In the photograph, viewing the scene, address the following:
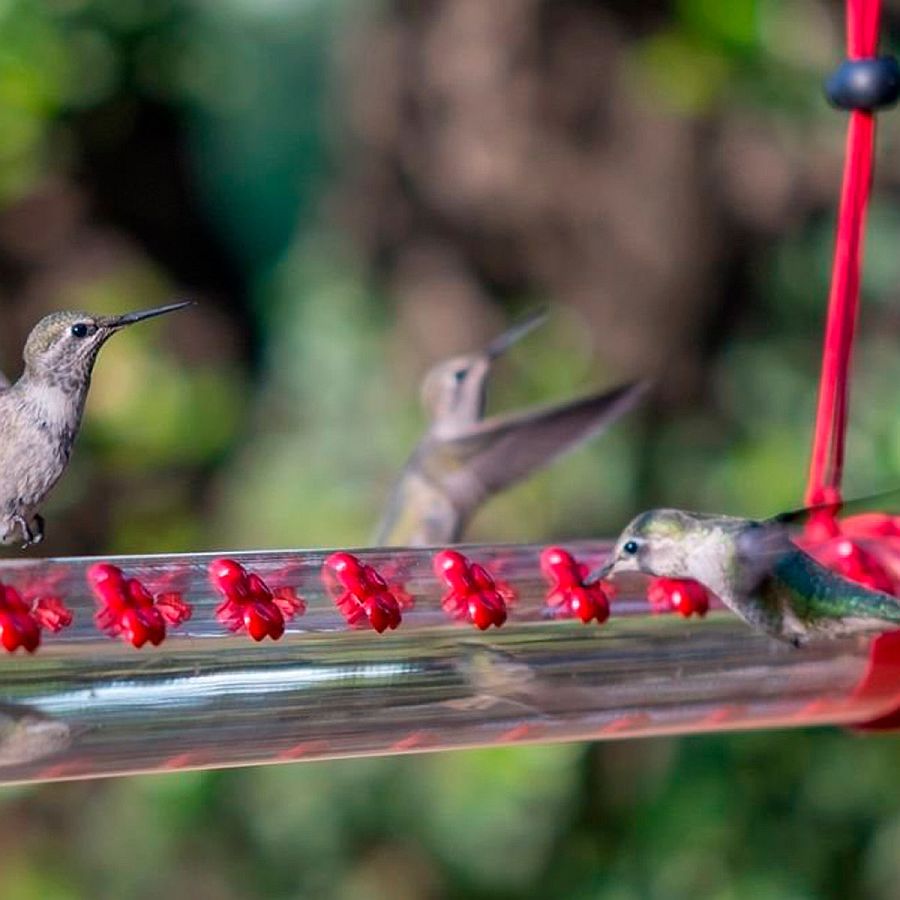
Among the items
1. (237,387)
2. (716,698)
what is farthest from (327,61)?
(716,698)

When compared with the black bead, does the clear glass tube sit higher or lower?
lower

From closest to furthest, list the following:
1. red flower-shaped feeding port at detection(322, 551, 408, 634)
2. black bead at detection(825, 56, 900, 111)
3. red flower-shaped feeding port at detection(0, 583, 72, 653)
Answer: red flower-shaped feeding port at detection(0, 583, 72, 653) < red flower-shaped feeding port at detection(322, 551, 408, 634) < black bead at detection(825, 56, 900, 111)

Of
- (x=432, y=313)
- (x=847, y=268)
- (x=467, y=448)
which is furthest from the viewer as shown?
(x=432, y=313)

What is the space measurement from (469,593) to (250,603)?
0.19 metres

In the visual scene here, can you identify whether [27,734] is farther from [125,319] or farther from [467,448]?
[467,448]

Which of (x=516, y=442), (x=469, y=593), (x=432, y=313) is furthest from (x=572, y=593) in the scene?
(x=432, y=313)

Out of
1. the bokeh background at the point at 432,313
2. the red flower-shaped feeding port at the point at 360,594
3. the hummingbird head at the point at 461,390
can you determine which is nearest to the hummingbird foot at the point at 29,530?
the red flower-shaped feeding port at the point at 360,594

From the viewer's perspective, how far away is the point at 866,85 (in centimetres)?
150

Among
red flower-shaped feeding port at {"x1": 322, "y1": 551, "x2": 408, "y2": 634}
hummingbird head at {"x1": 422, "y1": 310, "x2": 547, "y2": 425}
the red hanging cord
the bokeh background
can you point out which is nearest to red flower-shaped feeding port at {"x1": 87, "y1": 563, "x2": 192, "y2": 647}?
red flower-shaped feeding port at {"x1": 322, "y1": 551, "x2": 408, "y2": 634}

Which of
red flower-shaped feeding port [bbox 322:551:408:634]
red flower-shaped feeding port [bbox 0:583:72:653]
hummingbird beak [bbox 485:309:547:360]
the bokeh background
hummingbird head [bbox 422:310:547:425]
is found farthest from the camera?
the bokeh background

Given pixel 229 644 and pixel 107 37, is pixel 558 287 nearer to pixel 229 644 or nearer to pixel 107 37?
pixel 107 37

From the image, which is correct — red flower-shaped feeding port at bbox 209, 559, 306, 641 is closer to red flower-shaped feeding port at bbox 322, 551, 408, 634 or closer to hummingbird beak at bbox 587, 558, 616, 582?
red flower-shaped feeding port at bbox 322, 551, 408, 634

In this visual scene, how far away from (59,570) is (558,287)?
2891 millimetres

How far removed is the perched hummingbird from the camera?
1.30 metres
